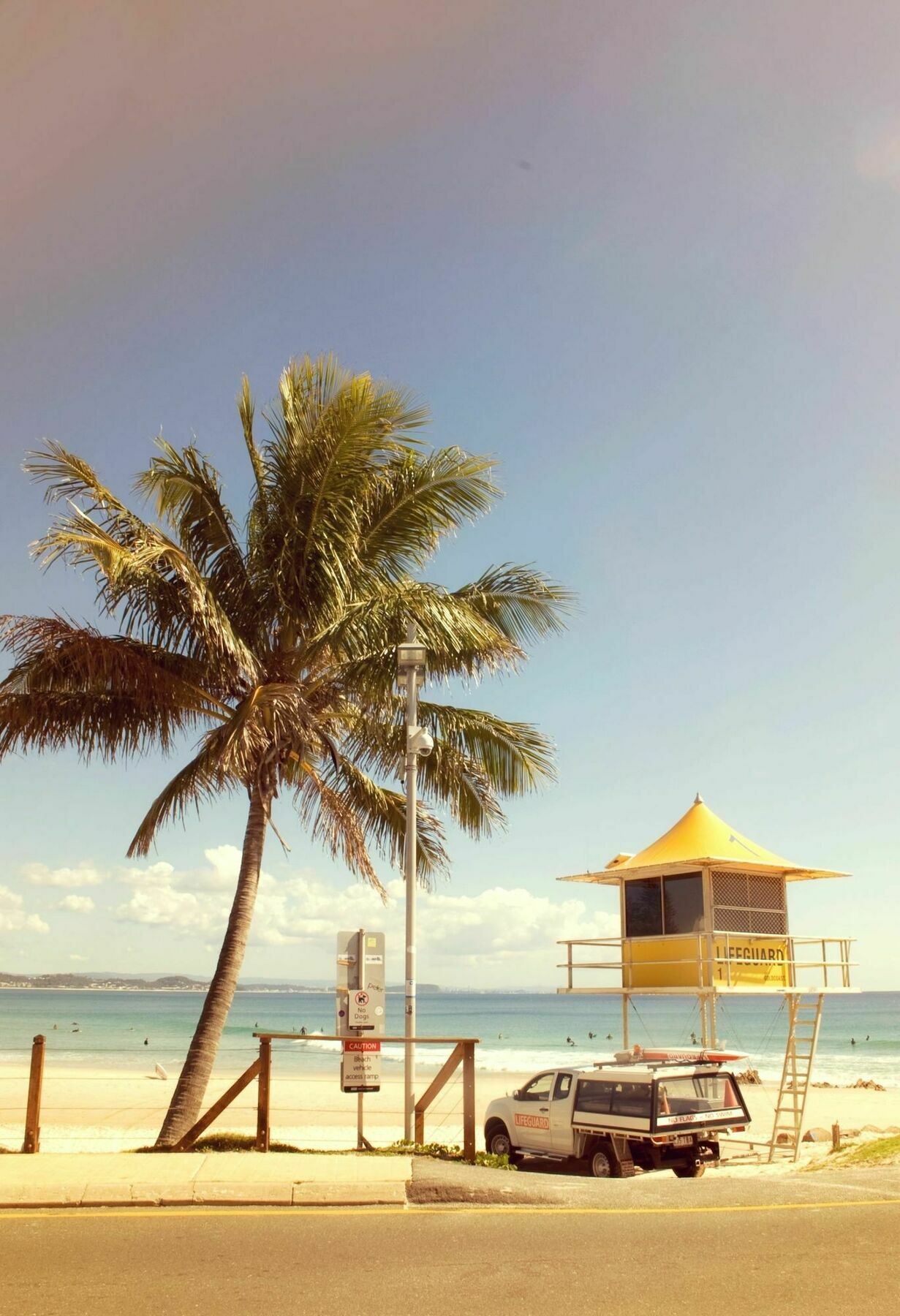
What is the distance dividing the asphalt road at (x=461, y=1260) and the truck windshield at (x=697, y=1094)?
4.72 m

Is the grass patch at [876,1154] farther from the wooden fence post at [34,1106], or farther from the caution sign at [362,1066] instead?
the wooden fence post at [34,1106]

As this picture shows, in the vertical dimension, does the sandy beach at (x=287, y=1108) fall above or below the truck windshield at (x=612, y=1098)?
below

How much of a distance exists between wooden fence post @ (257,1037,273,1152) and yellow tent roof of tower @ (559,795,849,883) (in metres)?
9.26

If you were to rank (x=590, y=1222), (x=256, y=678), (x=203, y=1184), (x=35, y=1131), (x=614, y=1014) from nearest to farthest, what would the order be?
(x=590, y=1222), (x=203, y=1184), (x=35, y=1131), (x=256, y=678), (x=614, y=1014)

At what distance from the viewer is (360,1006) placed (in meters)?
12.3

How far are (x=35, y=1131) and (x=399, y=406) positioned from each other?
414 inches

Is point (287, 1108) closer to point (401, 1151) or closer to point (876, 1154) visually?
point (401, 1151)

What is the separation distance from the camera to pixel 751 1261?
6.76 metres

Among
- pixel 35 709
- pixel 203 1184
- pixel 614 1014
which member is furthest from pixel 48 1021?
pixel 203 1184

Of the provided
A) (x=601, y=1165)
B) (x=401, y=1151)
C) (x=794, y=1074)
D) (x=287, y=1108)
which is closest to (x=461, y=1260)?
(x=401, y=1151)

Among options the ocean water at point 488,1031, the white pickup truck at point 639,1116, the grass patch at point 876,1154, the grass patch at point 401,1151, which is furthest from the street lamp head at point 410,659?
the ocean water at point 488,1031

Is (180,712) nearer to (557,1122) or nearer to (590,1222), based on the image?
(557,1122)

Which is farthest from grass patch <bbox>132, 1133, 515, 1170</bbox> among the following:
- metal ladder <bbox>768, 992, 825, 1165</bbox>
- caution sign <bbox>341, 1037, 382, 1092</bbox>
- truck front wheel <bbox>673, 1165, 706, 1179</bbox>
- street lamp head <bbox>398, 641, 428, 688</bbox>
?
metal ladder <bbox>768, 992, 825, 1165</bbox>

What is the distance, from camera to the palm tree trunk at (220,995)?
14.4 m
